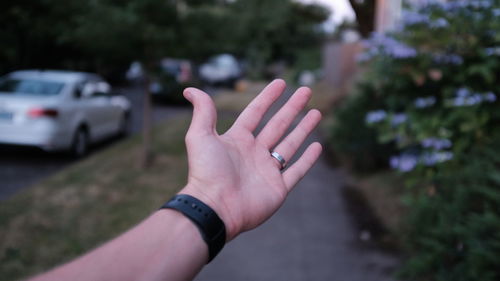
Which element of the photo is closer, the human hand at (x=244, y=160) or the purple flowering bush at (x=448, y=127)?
the human hand at (x=244, y=160)

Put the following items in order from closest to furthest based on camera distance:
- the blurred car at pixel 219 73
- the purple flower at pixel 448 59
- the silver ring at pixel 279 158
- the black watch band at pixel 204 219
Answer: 1. the black watch band at pixel 204 219
2. the silver ring at pixel 279 158
3. the purple flower at pixel 448 59
4. the blurred car at pixel 219 73

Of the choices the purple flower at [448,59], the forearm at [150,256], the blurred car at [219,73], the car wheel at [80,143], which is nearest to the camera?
the forearm at [150,256]

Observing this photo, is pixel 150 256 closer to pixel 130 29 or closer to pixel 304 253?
pixel 304 253

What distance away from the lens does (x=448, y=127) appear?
4215 millimetres

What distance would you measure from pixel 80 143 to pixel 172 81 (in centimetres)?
214

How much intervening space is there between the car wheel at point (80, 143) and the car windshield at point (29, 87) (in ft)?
2.71

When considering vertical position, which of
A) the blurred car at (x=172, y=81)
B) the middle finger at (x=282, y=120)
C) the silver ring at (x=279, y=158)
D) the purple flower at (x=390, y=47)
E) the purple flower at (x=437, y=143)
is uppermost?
the middle finger at (x=282, y=120)

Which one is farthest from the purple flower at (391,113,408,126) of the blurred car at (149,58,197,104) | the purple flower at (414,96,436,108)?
the blurred car at (149,58,197,104)

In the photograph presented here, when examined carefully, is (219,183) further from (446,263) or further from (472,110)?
(472,110)

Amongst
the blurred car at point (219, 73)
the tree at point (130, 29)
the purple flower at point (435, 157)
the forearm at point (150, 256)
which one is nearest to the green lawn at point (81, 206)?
the tree at point (130, 29)

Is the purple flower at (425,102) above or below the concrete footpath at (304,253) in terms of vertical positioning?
above

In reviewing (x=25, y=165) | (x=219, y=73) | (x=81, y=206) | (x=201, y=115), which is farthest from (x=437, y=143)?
(x=219, y=73)

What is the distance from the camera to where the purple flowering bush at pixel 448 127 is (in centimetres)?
295

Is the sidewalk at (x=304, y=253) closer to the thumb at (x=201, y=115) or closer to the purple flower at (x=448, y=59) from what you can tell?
the purple flower at (x=448, y=59)
